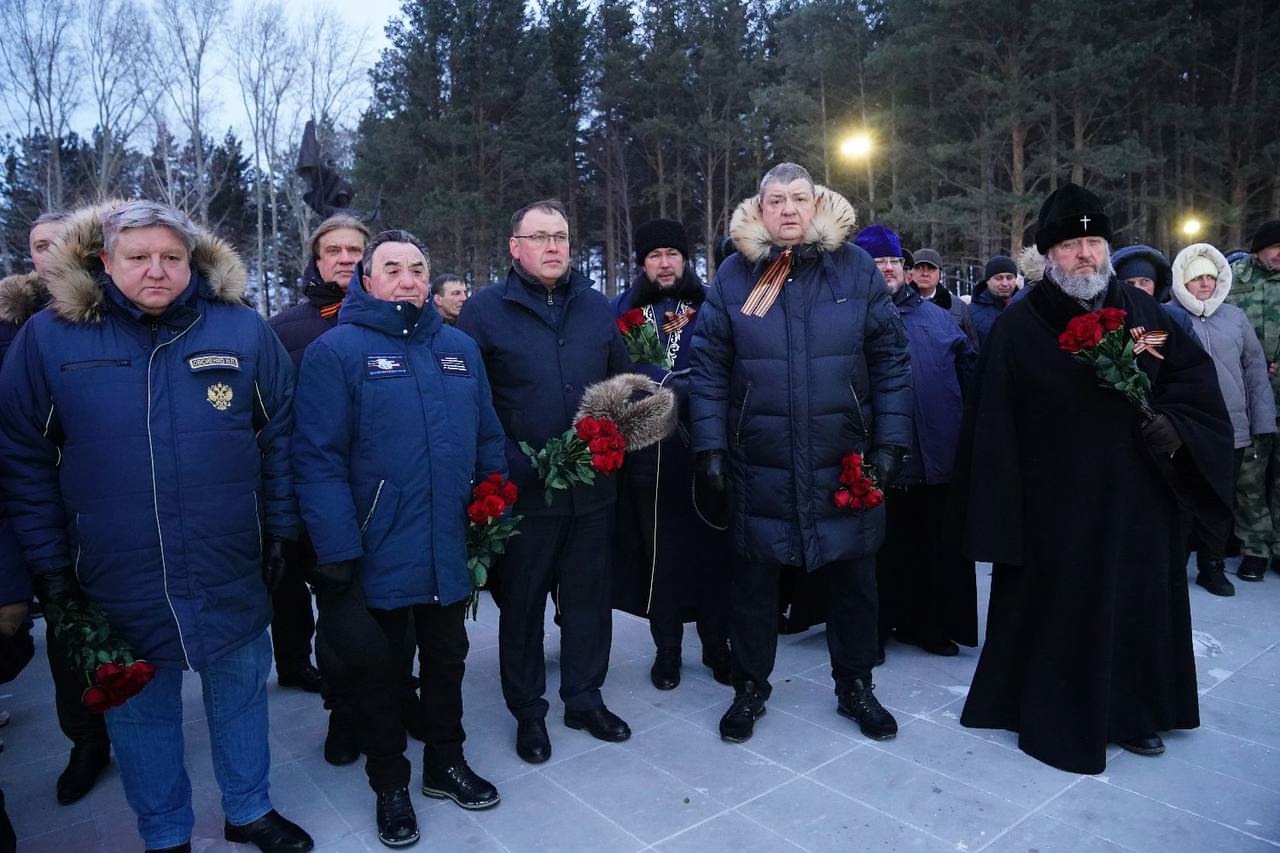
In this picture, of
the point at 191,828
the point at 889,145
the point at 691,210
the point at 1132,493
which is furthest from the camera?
the point at 691,210

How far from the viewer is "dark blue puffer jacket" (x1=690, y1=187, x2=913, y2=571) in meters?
3.66

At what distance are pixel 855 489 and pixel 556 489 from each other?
124 centimetres

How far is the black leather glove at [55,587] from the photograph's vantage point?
2682 millimetres

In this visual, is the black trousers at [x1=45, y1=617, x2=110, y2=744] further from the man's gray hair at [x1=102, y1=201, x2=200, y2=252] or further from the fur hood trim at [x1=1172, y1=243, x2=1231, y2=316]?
the fur hood trim at [x1=1172, y1=243, x2=1231, y2=316]

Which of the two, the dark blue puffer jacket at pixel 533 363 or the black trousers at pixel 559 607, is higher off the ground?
the dark blue puffer jacket at pixel 533 363

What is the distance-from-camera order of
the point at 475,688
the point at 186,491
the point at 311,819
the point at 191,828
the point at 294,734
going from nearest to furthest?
the point at 186,491
the point at 191,828
the point at 311,819
the point at 294,734
the point at 475,688

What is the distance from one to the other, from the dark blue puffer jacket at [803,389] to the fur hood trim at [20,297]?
304 centimetres

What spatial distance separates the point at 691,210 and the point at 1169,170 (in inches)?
612

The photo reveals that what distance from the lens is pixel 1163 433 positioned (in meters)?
3.42

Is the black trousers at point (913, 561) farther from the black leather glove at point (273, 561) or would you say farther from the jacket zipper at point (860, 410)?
the black leather glove at point (273, 561)

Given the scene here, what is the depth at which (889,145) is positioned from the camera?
2398cm

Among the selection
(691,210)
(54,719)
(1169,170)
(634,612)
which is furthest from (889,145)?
(54,719)

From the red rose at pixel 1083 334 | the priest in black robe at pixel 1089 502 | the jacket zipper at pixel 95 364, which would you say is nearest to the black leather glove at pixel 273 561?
the jacket zipper at pixel 95 364

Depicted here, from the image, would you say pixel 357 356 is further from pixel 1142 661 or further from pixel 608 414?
pixel 1142 661
